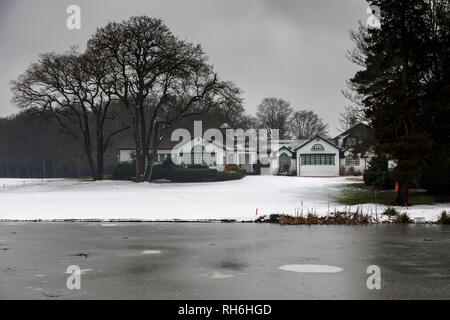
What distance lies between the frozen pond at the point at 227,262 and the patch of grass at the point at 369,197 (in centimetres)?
977

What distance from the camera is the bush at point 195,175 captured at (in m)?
51.7

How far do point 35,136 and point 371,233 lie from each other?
89.5 metres

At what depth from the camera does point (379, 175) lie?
118ft

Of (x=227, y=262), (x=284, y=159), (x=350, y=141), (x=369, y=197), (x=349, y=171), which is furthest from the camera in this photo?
(x=284, y=159)

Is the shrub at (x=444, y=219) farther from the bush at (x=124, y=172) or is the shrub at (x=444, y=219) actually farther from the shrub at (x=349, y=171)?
the shrub at (x=349, y=171)

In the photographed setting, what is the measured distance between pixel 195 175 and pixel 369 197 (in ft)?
81.1

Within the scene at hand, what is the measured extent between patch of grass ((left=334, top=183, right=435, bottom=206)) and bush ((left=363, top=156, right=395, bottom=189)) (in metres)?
0.90

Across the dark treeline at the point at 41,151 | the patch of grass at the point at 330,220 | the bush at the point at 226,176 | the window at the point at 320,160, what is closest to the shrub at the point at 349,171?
the window at the point at 320,160

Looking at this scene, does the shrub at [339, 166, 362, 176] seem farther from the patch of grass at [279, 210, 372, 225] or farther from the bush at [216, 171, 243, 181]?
the patch of grass at [279, 210, 372, 225]

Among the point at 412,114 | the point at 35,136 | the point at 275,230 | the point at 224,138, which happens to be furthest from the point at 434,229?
the point at 35,136

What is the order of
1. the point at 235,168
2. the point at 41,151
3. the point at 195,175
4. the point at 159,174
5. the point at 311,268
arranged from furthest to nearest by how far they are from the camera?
the point at 41,151 → the point at 235,168 → the point at 159,174 → the point at 195,175 → the point at 311,268

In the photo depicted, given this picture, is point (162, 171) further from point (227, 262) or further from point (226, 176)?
point (227, 262)

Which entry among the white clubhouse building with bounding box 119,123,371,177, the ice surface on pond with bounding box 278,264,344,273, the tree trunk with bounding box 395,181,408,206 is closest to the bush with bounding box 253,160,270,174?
the white clubhouse building with bounding box 119,123,371,177

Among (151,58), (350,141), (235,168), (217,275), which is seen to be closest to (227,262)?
(217,275)
